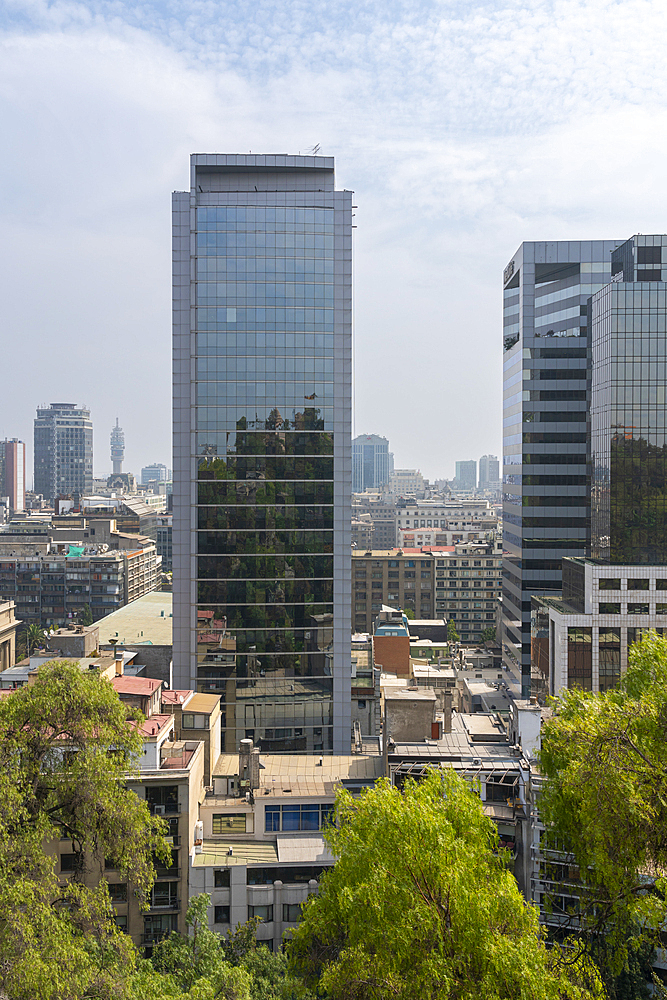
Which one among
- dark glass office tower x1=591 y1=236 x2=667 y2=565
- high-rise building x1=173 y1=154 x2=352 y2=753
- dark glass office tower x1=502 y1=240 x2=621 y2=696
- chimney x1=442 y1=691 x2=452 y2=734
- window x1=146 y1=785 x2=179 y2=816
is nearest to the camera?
window x1=146 y1=785 x2=179 y2=816

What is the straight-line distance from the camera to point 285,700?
6119 cm

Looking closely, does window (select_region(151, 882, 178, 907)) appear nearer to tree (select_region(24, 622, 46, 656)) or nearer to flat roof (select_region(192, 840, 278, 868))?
flat roof (select_region(192, 840, 278, 868))

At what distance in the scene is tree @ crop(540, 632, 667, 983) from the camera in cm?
1930

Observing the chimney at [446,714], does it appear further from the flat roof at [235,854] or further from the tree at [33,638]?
the tree at [33,638]

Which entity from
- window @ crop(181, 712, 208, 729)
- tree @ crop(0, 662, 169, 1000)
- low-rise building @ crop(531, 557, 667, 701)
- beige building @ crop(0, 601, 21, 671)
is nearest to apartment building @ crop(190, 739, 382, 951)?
window @ crop(181, 712, 208, 729)

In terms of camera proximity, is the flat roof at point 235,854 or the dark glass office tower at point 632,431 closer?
the flat roof at point 235,854

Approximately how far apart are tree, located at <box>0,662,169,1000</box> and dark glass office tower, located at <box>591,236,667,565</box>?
1497 inches

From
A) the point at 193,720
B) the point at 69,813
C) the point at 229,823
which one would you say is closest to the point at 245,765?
the point at 229,823

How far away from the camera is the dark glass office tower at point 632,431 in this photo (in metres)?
51.5

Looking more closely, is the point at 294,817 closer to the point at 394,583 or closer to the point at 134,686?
the point at 134,686

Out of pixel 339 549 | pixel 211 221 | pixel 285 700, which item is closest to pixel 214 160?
pixel 211 221

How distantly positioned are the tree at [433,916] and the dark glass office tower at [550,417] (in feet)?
199

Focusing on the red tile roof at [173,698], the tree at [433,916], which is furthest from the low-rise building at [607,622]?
the tree at [433,916]

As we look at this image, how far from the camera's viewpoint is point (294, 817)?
3912 centimetres
